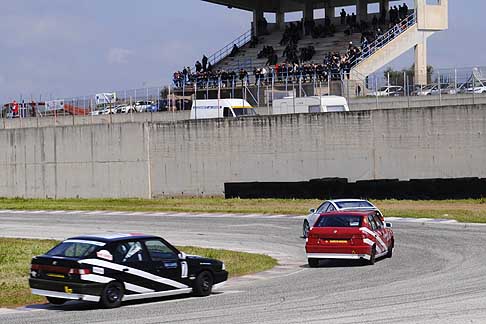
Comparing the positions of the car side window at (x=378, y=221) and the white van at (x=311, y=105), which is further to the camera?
the white van at (x=311, y=105)

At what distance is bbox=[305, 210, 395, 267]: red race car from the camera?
2486 cm

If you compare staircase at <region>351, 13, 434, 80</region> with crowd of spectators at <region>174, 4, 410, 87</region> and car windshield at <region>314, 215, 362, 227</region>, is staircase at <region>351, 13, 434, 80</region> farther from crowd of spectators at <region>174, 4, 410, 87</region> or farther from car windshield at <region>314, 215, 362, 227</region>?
car windshield at <region>314, 215, 362, 227</region>

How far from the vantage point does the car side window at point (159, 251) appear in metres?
19.2

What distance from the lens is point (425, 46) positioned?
65.2 m

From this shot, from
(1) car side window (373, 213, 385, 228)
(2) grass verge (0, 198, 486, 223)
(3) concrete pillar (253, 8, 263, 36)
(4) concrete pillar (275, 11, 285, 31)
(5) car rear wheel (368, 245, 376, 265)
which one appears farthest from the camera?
(4) concrete pillar (275, 11, 285, 31)

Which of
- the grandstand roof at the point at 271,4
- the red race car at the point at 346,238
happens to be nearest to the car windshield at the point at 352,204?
the red race car at the point at 346,238

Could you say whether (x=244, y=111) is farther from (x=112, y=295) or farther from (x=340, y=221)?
(x=112, y=295)

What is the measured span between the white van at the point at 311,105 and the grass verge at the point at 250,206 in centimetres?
596

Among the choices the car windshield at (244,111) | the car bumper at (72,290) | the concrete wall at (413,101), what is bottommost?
the car bumper at (72,290)

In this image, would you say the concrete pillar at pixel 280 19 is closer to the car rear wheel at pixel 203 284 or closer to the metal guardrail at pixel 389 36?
Result: the metal guardrail at pixel 389 36

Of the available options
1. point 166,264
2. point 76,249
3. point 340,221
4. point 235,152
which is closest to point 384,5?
point 235,152

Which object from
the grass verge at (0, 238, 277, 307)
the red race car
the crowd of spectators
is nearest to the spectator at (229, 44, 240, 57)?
the crowd of spectators

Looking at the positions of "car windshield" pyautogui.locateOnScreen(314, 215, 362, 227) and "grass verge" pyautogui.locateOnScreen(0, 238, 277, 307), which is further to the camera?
"car windshield" pyautogui.locateOnScreen(314, 215, 362, 227)

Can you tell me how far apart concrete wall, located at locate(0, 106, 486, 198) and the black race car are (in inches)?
1155
